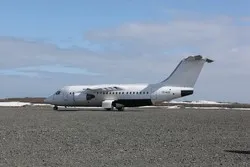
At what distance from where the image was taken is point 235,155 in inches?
523

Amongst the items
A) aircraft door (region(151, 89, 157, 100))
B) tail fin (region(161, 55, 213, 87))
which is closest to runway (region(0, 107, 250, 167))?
aircraft door (region(151, 89, 157, 100))

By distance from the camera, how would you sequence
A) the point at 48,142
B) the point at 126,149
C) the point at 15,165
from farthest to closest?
the point at 48,142, the point at 126,149, the point at 15,165

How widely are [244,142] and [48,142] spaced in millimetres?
6818

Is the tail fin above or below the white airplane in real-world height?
above

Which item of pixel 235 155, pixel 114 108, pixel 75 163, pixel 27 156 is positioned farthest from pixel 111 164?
pixel 114 108

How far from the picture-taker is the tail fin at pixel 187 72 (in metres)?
54.0

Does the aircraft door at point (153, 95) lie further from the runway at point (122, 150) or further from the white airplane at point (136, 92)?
the runway at point (122, 150)

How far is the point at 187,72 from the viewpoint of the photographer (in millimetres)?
54156

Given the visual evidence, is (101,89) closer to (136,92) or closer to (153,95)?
(136,92)

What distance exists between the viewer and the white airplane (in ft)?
177

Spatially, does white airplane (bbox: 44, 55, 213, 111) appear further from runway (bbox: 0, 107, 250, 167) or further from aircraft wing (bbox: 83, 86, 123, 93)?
runway (bbox: 0, 107, 250, 167)

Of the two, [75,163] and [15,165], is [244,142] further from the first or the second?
[15,165]

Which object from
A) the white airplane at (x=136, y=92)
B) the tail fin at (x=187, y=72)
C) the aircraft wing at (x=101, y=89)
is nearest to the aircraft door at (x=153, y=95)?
the white airplane at (x=136, y=92)

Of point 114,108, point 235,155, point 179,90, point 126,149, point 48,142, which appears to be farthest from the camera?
point 114,108
